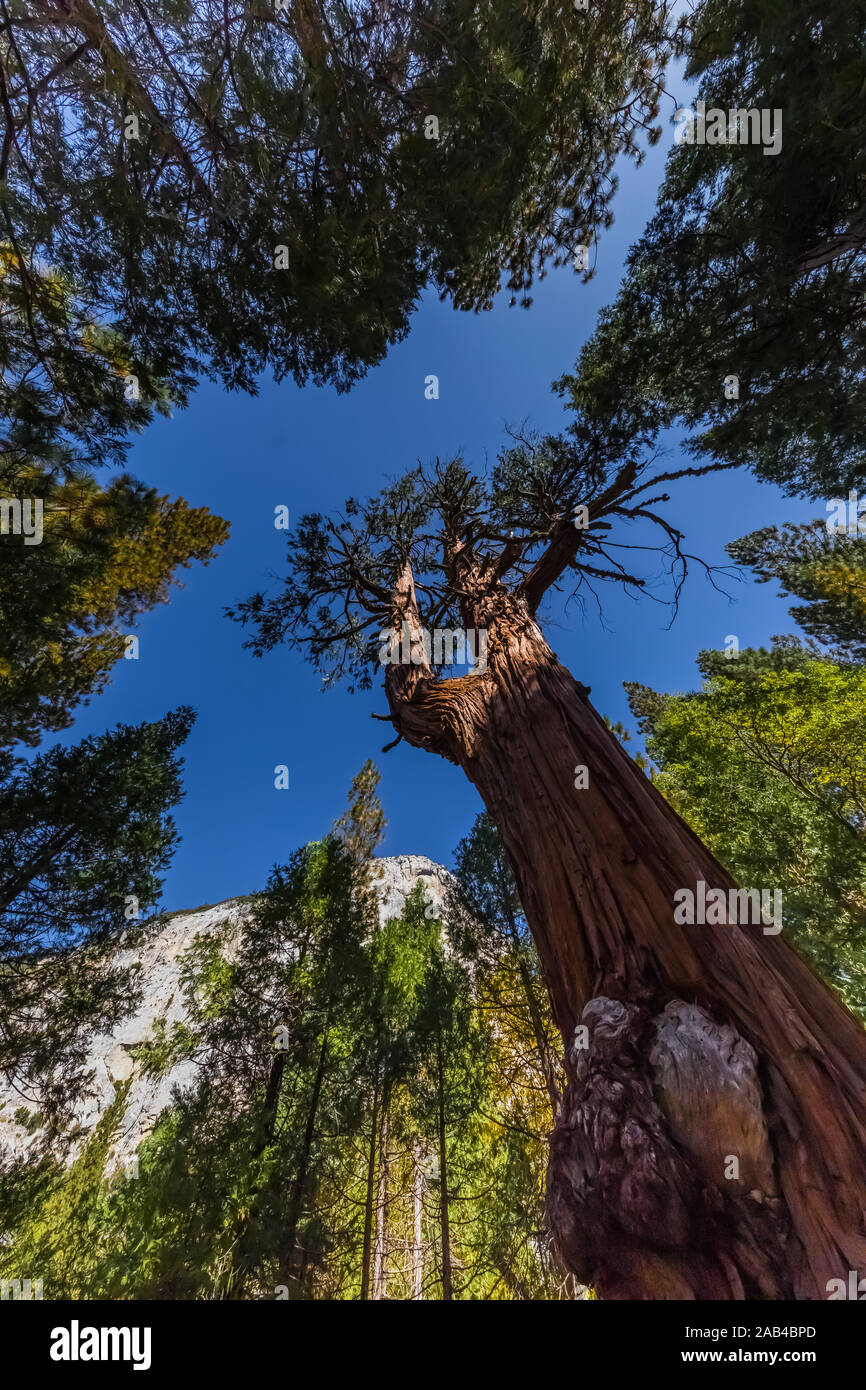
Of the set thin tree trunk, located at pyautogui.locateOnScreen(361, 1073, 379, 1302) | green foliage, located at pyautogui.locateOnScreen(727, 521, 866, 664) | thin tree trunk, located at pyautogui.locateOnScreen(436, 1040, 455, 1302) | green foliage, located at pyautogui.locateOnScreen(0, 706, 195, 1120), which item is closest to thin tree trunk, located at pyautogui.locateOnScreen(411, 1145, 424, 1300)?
thin tree trunk, located at pyautogui.locateOnScreen(436, 1040, 455, 1302)

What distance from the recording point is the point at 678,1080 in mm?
1346

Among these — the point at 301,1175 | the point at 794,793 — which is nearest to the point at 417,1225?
the point at 301,1175

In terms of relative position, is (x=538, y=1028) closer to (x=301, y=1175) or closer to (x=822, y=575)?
(x=301, y=1175)

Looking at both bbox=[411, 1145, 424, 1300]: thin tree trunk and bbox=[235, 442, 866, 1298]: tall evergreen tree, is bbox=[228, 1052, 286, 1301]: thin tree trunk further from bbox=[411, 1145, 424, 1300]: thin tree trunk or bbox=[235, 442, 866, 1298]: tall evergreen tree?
bbox=[235, 442, 866, 1298]: tall evergreen tree

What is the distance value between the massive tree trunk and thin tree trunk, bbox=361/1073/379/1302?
659 cm

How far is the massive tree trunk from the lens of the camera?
1112 millimetres

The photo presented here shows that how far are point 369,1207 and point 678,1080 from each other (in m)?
7.20

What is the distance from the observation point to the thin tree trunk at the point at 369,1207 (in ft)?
18.2

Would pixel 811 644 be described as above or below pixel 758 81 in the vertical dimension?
above

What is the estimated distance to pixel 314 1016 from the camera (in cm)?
655
